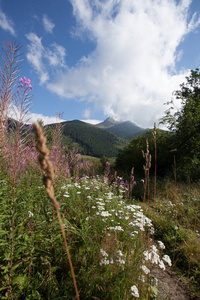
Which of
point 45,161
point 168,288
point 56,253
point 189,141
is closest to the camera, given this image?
point 45,161

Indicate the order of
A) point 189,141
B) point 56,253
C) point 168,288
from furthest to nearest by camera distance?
point 189,141 → point 168,288 → point 56,253

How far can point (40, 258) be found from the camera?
2.27 m

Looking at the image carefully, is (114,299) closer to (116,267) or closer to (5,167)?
(116,267)

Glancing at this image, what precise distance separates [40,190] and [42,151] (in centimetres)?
312

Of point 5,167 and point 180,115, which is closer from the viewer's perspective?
point 5,167

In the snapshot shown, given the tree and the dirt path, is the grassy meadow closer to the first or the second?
the dirt path

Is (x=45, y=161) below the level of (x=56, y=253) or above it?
above

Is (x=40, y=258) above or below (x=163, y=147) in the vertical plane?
below

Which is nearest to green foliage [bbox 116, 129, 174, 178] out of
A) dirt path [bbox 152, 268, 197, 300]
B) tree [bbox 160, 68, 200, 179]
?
tree [bbox 160, 68, 200, 179]

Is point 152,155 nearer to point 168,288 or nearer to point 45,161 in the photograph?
point 168,288

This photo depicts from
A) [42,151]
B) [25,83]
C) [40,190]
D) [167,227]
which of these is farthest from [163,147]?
[42,151]

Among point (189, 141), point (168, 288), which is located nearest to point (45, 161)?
point (168, 288)

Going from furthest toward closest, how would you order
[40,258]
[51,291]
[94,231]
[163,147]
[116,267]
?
[163,147] → [94,231] → [40,258] → [116,267] → [51,291]

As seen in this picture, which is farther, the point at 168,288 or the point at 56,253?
the point at 168,288
